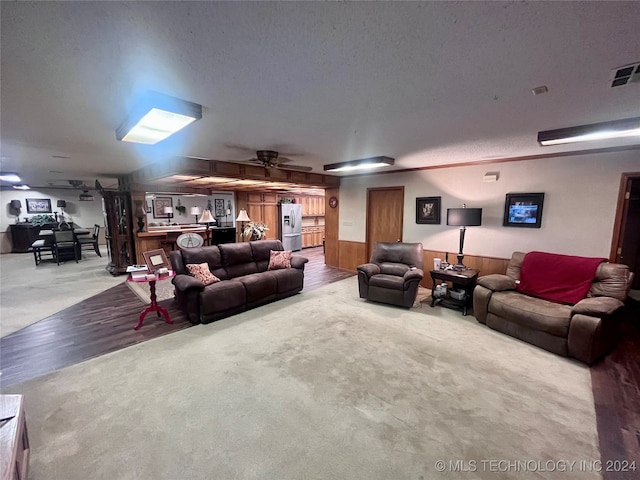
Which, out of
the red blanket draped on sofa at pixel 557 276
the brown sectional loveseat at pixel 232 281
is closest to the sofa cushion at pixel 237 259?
the brown sectional loveseat at pixel 232 281

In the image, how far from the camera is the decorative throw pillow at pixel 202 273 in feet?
12.5

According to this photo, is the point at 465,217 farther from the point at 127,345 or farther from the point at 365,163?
the point at 127,345

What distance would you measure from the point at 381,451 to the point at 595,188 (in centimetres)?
429

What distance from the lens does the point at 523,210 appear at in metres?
4.00

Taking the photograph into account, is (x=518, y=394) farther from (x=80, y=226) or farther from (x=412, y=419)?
(x=80, y=226)

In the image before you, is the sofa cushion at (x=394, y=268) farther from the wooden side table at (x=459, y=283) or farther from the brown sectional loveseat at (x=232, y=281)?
the brown sectional loveseat at (x=232, y=281)

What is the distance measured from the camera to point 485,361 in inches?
105

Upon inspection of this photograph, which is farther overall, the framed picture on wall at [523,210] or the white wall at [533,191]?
the framed picture on wall at [523,210]

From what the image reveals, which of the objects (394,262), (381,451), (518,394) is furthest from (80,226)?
(518,394)

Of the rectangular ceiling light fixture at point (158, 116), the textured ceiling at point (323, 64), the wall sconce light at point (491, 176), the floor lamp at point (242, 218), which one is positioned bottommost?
the floor lamp at point (242, 218)

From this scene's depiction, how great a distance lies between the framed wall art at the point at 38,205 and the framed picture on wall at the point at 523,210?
14076 mm

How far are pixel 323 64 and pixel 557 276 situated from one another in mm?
3844

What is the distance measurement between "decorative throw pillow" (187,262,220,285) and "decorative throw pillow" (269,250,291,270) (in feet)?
3.51

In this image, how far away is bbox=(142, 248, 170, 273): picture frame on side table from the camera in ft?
11.7
